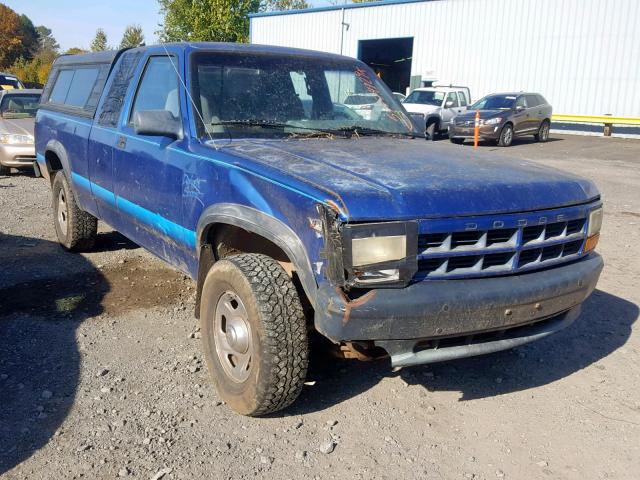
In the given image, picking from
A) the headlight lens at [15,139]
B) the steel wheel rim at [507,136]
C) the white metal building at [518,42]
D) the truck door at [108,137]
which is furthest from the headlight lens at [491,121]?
the truck door at [108,137]

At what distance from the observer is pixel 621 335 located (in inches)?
174

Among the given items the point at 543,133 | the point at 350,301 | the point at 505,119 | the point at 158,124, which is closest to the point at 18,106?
the point at 158,124

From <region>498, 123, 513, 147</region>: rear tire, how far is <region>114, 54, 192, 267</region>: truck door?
15.5m

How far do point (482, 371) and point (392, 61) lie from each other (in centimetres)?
3674

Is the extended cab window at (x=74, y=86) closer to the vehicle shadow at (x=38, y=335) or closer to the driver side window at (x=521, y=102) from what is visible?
the vehicle shadow at (x=38, y=335)

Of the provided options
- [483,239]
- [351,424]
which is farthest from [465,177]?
[351,424]

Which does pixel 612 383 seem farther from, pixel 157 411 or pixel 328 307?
pixel 157 411

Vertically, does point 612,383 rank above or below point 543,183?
below

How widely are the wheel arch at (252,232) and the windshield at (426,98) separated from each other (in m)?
18.1

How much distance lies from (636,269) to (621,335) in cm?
180

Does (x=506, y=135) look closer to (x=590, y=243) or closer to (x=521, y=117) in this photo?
(x=521, y=117)

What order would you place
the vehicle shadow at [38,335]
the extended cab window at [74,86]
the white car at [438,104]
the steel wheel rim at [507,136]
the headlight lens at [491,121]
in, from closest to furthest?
the vehicle shadow at [38,335], the extended cab window at [74,86], the headlight lens at [491,121], the steel wheel rim at [507,136], the white car at [438,104]

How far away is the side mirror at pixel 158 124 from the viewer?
12.0 feet

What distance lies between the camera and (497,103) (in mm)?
19203
